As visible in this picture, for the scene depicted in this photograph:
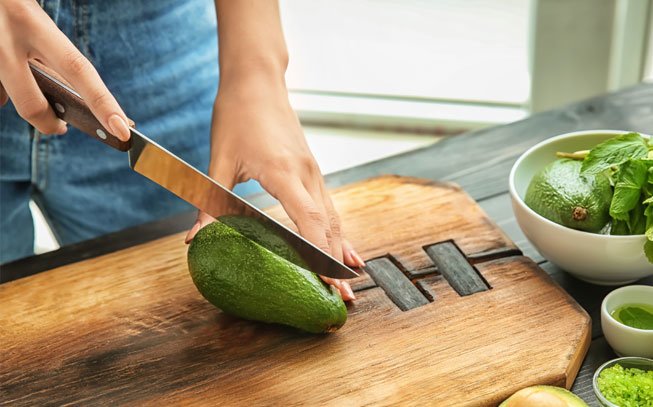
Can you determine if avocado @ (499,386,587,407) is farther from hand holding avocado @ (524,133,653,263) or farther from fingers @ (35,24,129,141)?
fingers @ (35,24,129,141)

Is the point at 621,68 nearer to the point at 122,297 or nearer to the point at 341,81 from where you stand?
the point at 341,81

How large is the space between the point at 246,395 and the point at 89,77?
0.46 meters

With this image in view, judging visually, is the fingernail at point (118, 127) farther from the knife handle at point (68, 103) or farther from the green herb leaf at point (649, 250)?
the green herb leaf at point (649, 250)

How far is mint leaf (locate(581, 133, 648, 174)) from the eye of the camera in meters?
1.18

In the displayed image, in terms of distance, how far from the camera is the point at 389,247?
4.48 feet

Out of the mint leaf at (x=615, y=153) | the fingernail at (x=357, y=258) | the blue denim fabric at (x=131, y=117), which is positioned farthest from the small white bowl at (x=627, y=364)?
the blue denim fabric at (x=131, y=117)

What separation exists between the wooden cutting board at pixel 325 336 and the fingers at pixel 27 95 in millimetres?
289

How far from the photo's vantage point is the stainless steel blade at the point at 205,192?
1.13 m

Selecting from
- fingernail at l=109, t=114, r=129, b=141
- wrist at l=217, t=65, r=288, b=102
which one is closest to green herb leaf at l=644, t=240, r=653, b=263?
Answer: wrist at l=217, t=65, r=288, b=102

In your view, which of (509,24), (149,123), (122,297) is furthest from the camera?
(509,24)

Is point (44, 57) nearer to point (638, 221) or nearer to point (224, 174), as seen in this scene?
point (224, 174)

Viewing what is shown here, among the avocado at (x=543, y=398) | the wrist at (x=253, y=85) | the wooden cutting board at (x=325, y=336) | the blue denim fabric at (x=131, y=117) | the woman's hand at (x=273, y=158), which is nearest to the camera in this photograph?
the avocado at (x=543, y=398)

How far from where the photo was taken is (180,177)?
1.15 m

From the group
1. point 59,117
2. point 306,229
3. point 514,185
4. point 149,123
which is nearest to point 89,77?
point 59,117
